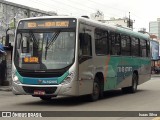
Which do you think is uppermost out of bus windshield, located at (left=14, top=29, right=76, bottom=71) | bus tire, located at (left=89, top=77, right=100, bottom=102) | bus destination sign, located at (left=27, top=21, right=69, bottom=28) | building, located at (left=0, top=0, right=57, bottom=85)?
building, located at (left=0, top=0, right=57, bottom=85)

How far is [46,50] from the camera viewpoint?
14039mm

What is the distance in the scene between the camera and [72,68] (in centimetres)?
1373

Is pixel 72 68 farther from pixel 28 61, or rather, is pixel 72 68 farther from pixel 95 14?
pixel 95 14

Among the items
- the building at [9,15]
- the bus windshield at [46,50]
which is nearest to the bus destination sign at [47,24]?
the bus windshield at [46,50]

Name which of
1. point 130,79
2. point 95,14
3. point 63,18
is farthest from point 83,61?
point 95,14

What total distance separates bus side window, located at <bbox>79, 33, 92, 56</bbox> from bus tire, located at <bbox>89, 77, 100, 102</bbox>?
1.29 metres

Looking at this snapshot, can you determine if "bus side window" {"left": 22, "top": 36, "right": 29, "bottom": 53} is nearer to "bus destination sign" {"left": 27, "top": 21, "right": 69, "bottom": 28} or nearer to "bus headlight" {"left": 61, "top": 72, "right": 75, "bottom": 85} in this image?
"bus destination sign" {"left": 27, "top": 21, "right": 69, "bottom": 28}

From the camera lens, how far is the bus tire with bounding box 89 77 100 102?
15455 mm

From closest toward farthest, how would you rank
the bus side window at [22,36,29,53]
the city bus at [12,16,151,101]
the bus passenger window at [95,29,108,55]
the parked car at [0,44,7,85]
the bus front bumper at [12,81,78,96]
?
the bus front bumper at [12,81,78,96], the city bus at [12,16,151,101], the bus side window at [22,36,29,53], the bus passenger window at [95,29,108,55], the parked car at [0,44,7,85]

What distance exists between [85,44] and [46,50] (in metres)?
1.48

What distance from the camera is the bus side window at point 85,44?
1428 centimetres

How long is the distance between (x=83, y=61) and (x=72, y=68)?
0.79 meters

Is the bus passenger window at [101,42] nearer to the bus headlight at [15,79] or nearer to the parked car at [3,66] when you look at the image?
the bus headlight at [15,79]

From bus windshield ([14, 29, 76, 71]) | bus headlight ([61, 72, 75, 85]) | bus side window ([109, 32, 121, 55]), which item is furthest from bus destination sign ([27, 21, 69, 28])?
bus side window ([109, 32, 121, 55])
